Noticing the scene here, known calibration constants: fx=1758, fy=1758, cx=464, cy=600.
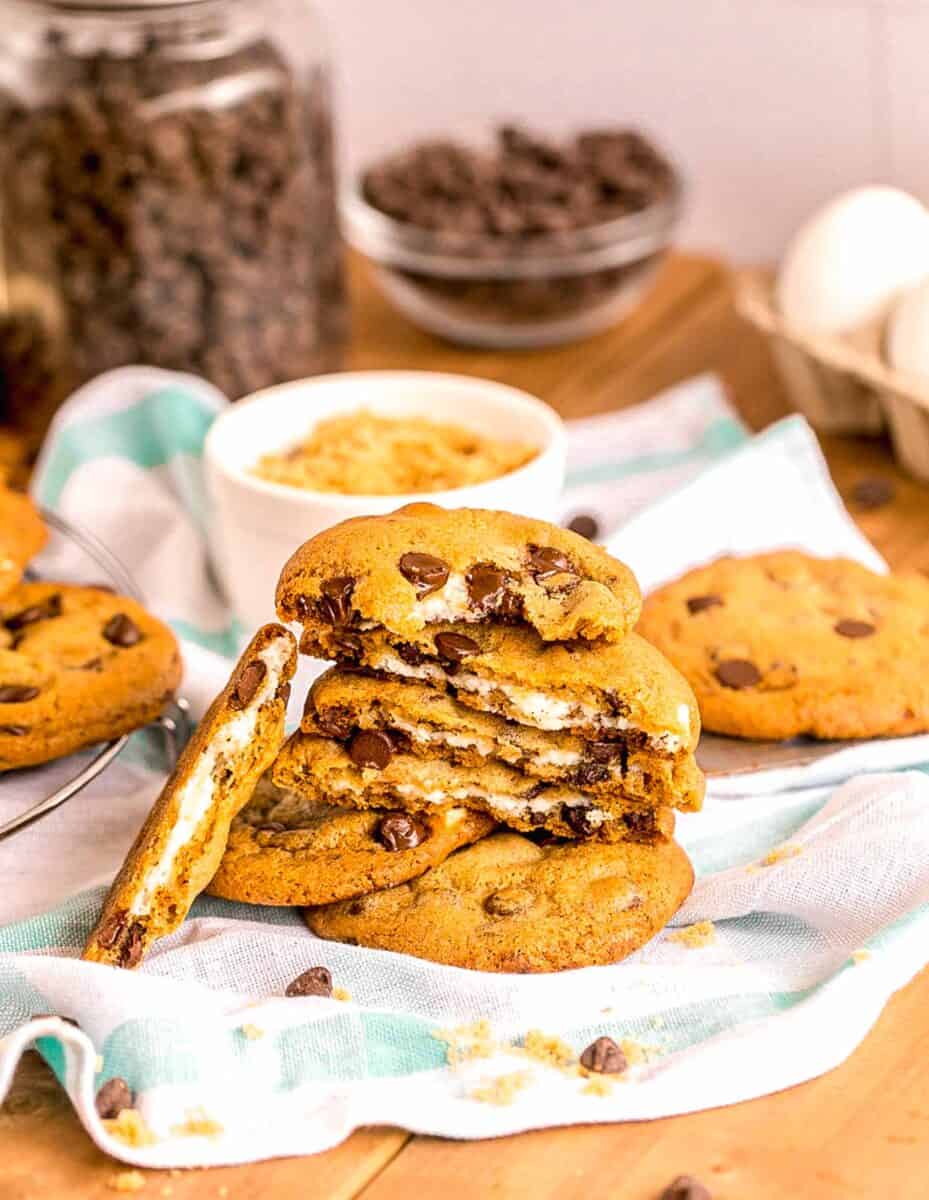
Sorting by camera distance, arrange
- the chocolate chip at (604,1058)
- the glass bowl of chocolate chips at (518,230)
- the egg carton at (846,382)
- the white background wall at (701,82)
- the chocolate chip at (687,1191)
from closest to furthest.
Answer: the chocolate chip at (687,1191), the chocolate chip at (604,1058), the egg carton at (846,382), the glass bowl of chocolate chips at (518,230), the white background wall at (701,82)

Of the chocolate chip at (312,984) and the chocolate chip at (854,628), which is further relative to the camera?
the chocolate chip at (854,628)

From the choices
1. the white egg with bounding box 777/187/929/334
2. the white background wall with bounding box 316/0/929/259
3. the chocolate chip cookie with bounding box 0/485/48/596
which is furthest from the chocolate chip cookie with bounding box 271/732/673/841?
the white background wall with bounding box 316/0/929/259

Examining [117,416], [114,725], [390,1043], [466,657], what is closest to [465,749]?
[466,657]

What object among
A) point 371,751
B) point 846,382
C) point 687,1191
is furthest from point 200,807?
point 846,382

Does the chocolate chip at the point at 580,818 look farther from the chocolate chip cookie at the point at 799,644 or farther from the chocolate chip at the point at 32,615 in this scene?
the chocolate chip at the point at 32,615

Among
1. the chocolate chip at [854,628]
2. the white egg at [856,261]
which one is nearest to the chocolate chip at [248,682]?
the chocolate chip at [854,628]

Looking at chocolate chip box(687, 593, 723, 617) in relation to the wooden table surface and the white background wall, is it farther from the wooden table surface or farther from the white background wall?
the white background wall

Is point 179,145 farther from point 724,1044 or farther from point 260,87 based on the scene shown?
point 724,1044
